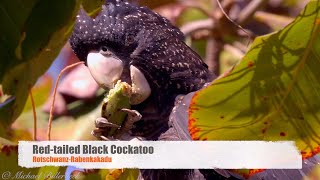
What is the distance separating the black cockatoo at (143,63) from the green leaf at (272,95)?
8.3 inches

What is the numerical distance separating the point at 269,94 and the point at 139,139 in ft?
0.83

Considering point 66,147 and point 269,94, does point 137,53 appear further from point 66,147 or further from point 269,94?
point 269,94

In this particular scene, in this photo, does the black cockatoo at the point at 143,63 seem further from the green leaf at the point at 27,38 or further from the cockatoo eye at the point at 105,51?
the green leaf at the point at 27,38

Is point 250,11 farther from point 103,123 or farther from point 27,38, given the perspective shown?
point 27,38

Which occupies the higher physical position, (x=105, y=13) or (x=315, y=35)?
(x=315, y=35)

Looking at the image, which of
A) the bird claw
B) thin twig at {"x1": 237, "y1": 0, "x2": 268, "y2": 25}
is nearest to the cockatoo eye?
the bird claw

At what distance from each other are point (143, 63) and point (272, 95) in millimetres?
296

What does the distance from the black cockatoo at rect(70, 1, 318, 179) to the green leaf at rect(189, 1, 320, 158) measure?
0.21 meters

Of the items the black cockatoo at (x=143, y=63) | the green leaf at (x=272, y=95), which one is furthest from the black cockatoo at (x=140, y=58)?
the green leaf at (x=272, y=95)

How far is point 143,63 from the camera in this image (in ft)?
2.86

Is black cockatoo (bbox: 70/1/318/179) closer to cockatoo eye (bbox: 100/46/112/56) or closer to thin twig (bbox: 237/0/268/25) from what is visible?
cockatoo eye (bbox: 100/46/112/56)

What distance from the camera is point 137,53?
34.3 inches

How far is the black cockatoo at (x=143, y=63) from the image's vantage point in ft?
2.78

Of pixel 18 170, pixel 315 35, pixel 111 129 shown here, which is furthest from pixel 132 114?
pixel 315 35
